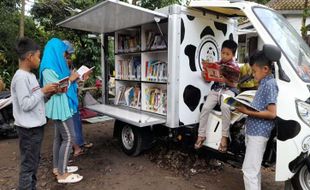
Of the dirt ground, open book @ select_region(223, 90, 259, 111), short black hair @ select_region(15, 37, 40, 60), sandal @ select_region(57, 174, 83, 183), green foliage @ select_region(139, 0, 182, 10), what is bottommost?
the dirt ground

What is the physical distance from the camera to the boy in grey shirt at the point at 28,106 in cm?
285

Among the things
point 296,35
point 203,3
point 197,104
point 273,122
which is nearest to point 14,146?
point 197,104

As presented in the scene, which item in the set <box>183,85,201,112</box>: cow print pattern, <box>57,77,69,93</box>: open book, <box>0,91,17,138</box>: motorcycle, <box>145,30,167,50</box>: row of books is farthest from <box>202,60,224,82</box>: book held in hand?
<box>0,91,17,138</box>: motorcycle

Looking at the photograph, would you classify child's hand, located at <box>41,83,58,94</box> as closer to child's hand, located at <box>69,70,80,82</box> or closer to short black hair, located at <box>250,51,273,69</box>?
child's hand, located at <box>69,70,80,82</box>

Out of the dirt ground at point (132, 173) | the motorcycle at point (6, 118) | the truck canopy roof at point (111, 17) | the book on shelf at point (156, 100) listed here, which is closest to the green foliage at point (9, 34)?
the motorcycle at point (6, 118)

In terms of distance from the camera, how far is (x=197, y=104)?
4.24 m

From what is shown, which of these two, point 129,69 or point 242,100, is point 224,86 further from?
point 129,69

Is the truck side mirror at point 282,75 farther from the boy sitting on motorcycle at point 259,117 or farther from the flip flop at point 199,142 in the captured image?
the flip flop at point 199,142

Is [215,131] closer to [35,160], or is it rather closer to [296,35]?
[296,35]

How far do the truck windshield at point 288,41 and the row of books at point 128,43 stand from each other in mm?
2280

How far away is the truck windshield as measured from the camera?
3.10 metres

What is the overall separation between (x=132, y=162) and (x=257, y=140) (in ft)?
7.47

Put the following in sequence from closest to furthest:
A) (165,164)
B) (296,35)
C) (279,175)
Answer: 1. (279,175)
2. (296,35)
3. (165,164)

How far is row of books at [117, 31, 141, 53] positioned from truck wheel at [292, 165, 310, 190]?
3125 millimetres
